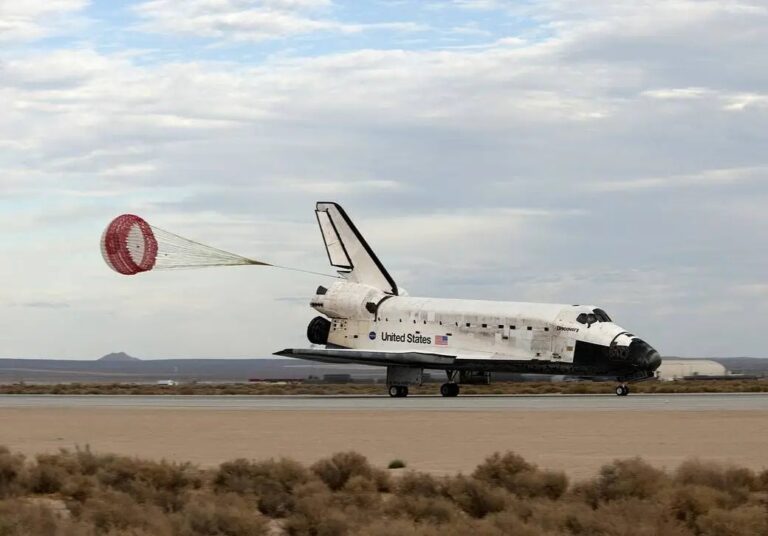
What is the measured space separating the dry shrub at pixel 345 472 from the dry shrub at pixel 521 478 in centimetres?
145

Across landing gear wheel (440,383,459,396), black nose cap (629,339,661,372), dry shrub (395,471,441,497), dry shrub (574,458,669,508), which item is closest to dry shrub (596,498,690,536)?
dry shrub (574,458,669,508)

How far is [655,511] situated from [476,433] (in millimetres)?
15843

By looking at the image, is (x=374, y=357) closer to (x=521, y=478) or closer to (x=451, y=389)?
(x=451, y=389)

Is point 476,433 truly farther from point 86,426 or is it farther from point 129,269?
point 129,269

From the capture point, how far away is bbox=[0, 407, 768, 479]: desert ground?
23.8 meters

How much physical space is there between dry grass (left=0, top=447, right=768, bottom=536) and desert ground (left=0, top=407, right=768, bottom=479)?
2.80 metres

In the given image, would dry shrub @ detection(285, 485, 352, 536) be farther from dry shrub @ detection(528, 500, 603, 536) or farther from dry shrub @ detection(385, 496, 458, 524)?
dry shrub @ detection(528, 500, 603, 536)

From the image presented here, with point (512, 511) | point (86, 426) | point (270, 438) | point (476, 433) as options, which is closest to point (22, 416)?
point (86, 426)

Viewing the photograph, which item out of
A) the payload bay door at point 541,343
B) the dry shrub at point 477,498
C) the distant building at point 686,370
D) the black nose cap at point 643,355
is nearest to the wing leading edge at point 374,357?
the payload bay door at point 541,343

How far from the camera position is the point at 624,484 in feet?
53.7

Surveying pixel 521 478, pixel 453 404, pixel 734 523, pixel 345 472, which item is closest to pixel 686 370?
pixel 453 404

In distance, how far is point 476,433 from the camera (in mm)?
29578

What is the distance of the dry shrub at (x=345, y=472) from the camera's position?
18.7m

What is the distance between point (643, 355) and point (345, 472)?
3109 cm
